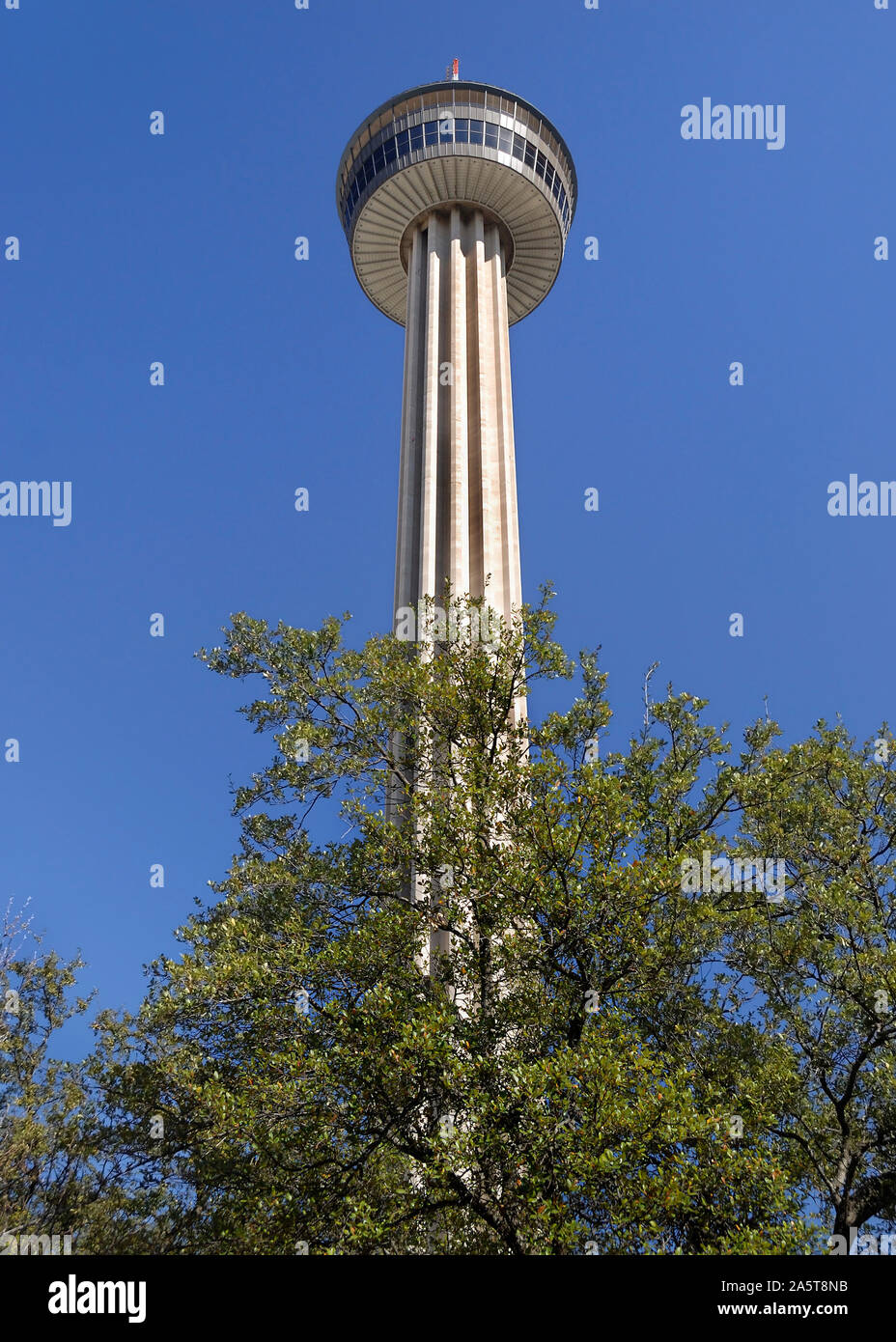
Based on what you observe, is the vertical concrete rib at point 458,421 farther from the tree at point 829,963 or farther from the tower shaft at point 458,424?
the tree at point 829,963

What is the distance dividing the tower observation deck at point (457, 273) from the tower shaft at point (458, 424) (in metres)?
0.06

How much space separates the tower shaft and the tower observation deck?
59 mm

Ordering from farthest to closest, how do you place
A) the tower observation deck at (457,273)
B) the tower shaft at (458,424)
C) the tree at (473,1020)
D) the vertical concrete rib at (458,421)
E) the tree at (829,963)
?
the tower observation deck at (457,273) < the tower shaft at (458,424) < the vertical concrete rib at (458,421) < the tree at (829,963) < the tree at (473,1020)

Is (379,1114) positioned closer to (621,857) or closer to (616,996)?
(616,996)

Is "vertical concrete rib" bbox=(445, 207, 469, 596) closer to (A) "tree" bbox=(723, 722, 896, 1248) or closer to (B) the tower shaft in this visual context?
(B) the tower shaft

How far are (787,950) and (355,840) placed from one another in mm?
7961

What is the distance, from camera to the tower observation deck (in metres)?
40.2

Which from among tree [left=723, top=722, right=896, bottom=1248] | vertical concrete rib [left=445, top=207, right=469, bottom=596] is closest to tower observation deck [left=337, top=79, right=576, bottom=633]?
vertical concrete rib [left=445, top=207, right=469, bottom=596]

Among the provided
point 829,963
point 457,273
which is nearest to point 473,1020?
point 829,963

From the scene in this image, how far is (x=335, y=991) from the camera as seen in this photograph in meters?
16.6

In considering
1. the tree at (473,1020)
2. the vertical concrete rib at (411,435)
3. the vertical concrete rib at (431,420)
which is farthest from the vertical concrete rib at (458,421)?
the tree at (473,1020)

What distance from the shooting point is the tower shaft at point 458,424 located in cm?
3953

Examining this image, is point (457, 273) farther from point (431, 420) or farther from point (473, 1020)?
point (473, 1020)
